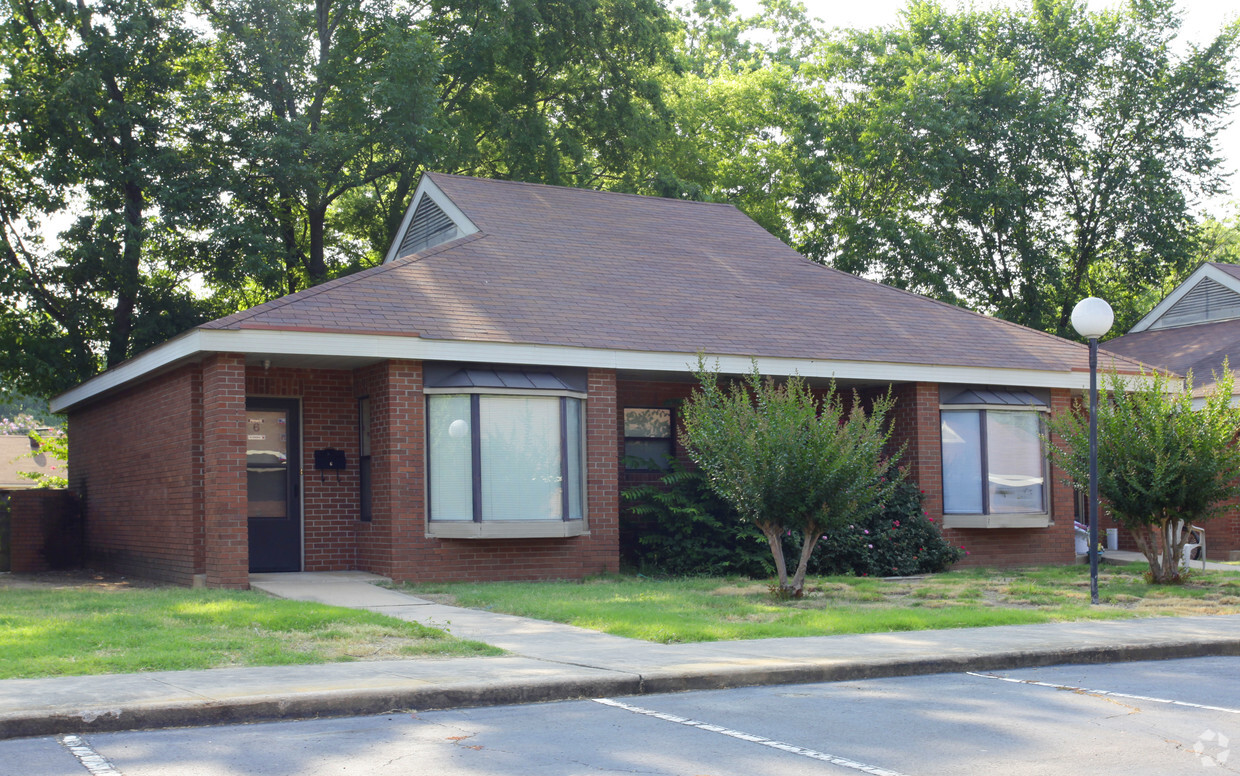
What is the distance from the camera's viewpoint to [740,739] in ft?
21.5

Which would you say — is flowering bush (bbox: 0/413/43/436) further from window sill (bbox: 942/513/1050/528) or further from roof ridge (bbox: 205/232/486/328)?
window sill (bbox: 942/513/1050/528)

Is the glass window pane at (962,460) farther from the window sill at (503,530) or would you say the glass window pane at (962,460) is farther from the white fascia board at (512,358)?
the window sill at (503,530)

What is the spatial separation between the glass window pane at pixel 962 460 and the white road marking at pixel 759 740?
12247 mm

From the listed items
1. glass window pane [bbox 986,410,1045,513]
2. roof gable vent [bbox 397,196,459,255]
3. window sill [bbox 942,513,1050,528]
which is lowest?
window sill [bbox 942,513,1050,528]

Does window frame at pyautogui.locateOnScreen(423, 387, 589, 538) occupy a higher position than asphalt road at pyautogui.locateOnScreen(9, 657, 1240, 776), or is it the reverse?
window frame at pyautogui.locateOnScreen(423, 387, 589, 538)

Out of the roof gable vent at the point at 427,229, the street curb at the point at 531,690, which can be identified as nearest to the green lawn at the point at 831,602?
the street curb at the point at 531,690

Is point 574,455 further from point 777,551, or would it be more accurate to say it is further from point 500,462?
point 777,551

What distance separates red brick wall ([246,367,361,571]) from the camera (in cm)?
1633

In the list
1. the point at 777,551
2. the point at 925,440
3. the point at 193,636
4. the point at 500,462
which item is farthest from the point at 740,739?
the point at 925,440

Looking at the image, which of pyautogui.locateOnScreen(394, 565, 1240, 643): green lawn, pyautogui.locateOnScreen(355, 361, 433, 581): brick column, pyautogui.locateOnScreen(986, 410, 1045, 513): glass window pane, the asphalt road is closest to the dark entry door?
pyautogui.locateOnScreen(355, 361, 433, 581): brick column

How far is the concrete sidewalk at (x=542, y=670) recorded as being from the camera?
22.7 feet

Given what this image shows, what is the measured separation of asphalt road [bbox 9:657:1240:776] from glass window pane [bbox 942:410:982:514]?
10567 mm

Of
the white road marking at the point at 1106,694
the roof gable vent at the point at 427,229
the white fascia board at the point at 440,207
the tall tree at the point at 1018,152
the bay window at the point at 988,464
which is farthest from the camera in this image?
the tall tree at the point at 1018,152

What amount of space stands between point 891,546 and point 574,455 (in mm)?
5089
